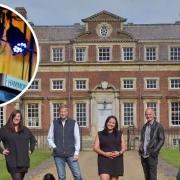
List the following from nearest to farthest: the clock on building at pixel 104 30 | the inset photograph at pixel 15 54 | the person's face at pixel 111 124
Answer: the inset photograph at pixel 15 54
the person's face at pixel 111 124
the clock on building at pixel 104 30

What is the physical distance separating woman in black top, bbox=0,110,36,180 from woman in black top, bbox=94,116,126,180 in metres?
1.13

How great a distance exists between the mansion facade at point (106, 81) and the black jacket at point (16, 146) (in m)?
39.6

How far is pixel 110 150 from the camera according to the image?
7.64 m

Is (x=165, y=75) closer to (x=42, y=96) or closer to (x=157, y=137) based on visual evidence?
(x=42, y=96)

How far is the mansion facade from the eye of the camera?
46875mm

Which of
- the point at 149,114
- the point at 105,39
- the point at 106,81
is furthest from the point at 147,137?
the point at 105,39

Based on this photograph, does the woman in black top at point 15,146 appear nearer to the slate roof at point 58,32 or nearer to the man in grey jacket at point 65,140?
the man in grey jacket at point 65,140

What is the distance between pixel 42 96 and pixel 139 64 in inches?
381

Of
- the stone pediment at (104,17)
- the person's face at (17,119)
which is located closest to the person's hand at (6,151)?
the person's face at (17,119)

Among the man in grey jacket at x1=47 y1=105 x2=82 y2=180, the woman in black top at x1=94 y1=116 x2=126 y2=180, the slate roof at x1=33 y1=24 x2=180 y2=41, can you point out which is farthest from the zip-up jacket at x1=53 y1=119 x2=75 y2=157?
the slate roof at x1=33 y1=24 x2=180 y2=41

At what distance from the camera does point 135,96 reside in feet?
155

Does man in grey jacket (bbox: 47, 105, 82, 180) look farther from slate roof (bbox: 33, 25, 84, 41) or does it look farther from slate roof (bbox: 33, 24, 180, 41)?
slate roof (bbox: 33, 25, 84, 41)

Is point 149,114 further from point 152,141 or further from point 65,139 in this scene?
point 65,139

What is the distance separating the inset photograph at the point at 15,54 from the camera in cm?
Result: 277
